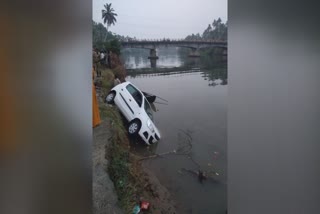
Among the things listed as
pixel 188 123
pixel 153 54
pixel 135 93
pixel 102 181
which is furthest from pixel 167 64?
pixel 102 181

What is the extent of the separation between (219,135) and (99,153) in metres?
0.66

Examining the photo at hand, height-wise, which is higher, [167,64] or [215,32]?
[215,32]

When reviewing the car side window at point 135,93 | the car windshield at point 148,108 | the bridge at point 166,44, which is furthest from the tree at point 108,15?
the car windshield at point 148,108

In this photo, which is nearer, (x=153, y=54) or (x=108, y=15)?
(x=108, y=15)

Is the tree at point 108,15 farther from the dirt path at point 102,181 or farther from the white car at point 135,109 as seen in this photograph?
the dirt path at point 102,181

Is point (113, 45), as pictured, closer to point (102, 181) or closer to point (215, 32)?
point (215, 32)

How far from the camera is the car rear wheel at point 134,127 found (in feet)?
5.45

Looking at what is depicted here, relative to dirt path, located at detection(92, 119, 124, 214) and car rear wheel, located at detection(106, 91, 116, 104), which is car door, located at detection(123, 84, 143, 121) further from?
dirt path, located at detection(92, 119, 124, 214)

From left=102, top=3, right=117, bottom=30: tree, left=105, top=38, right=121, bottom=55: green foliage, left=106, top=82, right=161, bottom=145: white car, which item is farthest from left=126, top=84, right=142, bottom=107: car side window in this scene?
left=102, top=3, right=117, bottom=30: tree

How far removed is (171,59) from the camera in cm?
164

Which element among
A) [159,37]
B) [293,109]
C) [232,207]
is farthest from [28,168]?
[159,37]

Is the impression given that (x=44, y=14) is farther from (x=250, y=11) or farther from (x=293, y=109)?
(x=293, y=109)

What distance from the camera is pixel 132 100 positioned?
5.47 ft

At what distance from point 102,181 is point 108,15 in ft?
2.94
